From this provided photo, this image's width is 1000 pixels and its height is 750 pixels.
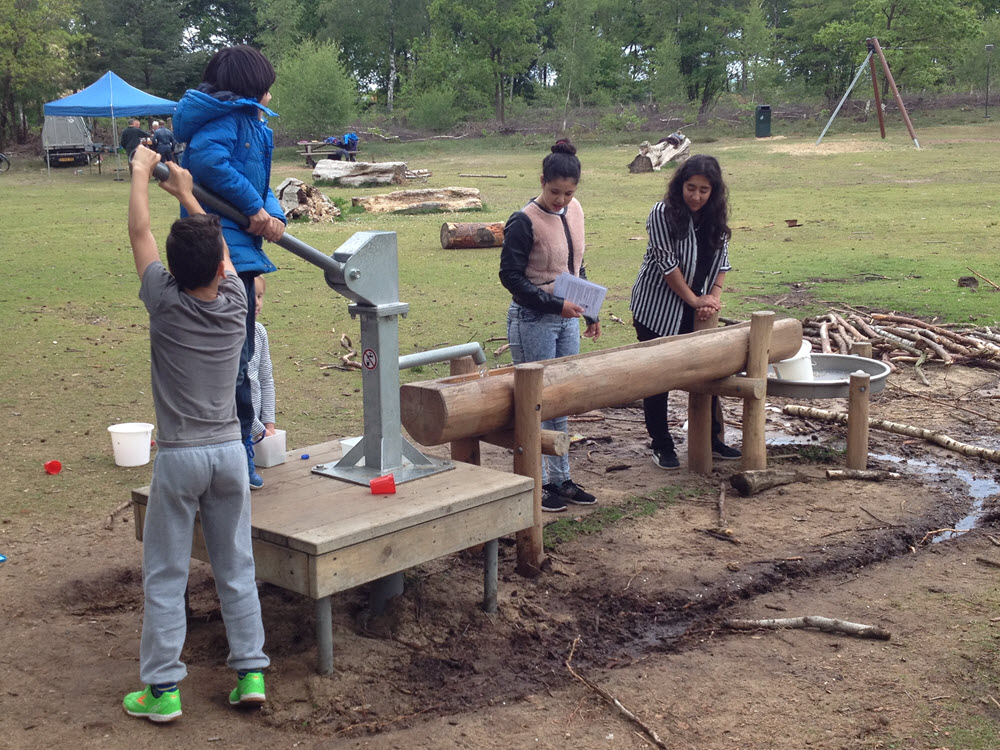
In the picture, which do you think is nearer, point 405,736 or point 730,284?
point 405,736

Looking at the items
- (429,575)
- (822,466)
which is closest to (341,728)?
(429,575)

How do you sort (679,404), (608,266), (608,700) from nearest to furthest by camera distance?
(608,700), (679,404), (608,266)

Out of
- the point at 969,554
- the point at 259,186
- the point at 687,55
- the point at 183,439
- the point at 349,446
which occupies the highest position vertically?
the point at 687,55

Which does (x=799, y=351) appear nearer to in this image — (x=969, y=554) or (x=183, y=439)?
(x=969, y=554)

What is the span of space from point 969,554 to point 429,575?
8.41ft

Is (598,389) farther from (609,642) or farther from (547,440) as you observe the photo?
(609,642)

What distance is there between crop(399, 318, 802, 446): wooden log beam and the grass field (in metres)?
2.11

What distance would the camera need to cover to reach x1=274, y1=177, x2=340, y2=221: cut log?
1862 centimetres

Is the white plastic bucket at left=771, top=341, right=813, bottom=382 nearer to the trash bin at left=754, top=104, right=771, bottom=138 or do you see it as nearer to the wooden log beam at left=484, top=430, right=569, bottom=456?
the wooden log beam at left=484, top=430, right=569, bottom=456

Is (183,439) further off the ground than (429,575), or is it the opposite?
(183,439)

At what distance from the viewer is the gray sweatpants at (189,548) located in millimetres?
3334

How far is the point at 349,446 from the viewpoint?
474 cm

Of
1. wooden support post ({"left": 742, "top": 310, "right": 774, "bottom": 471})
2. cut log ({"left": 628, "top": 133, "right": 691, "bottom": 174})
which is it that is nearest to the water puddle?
wooden support post ({"left": 742, "top": 310, "right": 774, "bottom": 471})

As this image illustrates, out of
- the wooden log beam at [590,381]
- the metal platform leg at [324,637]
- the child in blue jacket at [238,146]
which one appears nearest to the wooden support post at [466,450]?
the wooden log beam at [590,381]
